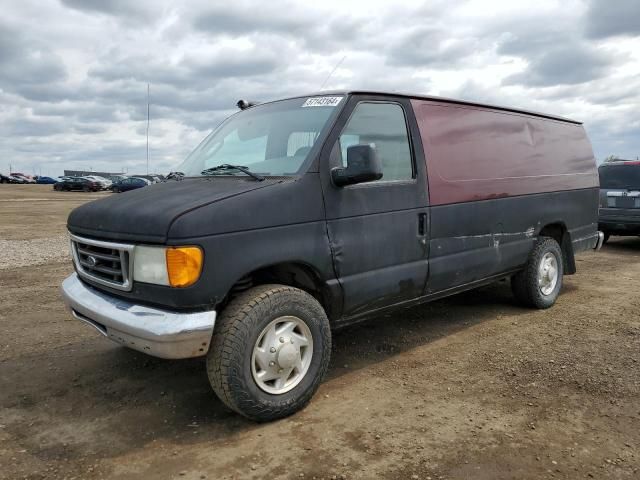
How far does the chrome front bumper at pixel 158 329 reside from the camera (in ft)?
9.31

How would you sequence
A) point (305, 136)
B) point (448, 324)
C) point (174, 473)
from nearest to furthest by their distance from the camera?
1. point (174, 473)
2. point (305, 136)
3. point (448, 324)

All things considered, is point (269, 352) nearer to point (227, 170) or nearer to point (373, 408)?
point (373, 408)

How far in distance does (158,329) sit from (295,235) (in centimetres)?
100

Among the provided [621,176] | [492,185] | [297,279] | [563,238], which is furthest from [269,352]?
[621,176]

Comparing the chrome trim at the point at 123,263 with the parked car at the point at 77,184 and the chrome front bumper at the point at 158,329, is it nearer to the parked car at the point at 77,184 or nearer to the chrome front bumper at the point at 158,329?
the chrome front bumper at the point at 158,329

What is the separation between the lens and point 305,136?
370 cm

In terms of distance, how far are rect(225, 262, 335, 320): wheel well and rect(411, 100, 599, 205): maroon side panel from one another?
49.7 inches

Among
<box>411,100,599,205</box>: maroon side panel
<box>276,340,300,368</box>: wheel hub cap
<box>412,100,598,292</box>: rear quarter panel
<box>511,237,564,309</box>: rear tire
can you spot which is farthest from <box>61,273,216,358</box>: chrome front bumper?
<box>511,237,564,309</box>: rear tire

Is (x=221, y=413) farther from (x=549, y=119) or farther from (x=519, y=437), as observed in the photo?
(x=549, y=119)

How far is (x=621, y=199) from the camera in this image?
32.8 ft

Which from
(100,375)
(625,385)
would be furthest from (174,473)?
(625,385)

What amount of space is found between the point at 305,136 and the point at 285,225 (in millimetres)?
790

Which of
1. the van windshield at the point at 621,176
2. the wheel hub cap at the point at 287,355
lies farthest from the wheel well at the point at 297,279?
the van windshield at the point at 621,176

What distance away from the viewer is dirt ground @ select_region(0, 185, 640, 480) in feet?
9.12
